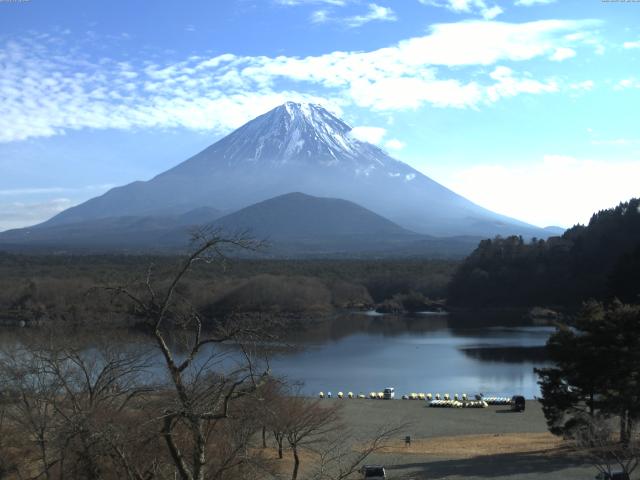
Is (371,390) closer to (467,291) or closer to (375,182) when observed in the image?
(467,291)

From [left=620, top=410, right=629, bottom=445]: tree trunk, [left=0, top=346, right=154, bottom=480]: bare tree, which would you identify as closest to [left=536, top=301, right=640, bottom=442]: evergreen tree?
[left=620, top=410, right=629, bottom=445]: tree trunk

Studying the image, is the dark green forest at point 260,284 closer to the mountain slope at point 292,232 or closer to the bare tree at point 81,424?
the bare tree at point 81,424

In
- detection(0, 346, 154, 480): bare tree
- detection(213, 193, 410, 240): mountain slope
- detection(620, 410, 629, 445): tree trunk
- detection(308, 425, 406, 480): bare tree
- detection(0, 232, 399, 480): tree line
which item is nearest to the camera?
detection(0, 232, 399, 480): tree line

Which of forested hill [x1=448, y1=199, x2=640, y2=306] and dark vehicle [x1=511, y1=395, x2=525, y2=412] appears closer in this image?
dark vehicle [x1=511, y1=395, x2=525, y2=412]

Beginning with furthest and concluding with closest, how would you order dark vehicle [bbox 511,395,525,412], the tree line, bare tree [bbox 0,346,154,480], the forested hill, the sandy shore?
the forested hill → dark vehicle [bbox 511,395,525,412] → the sandy shore → bare tree [bbox 0,346,154,480] → the tree line

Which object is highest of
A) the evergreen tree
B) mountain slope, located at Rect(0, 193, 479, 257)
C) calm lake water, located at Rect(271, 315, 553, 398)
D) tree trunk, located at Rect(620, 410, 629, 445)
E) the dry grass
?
mountain slope, located at Rect(0, 193, 479, 257)

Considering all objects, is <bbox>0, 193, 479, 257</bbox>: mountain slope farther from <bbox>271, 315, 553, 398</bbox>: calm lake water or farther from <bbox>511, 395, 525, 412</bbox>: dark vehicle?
<bbox>511, 395, 525, 412</bbox>: dark vehicle

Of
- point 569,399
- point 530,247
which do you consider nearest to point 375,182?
point 530,247
